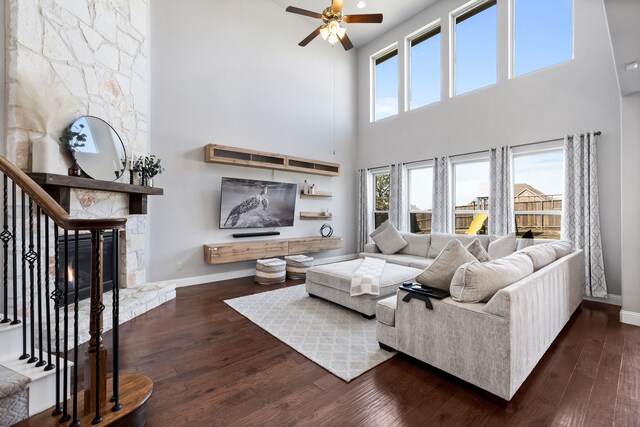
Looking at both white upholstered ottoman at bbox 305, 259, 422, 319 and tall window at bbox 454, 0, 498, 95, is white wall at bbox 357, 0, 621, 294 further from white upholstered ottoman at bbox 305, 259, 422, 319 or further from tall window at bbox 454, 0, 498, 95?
white upholstered ottoman at bbox 305, 259, 422, 319

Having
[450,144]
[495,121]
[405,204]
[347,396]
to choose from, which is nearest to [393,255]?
[405,204]

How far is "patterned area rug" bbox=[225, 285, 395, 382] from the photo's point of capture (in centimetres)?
231

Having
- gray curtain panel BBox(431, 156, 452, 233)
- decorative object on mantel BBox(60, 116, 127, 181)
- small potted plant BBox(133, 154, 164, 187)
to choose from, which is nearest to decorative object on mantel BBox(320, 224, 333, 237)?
gray curtain panel BBox(431, 156, 452, 233)

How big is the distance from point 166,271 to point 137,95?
2.54 metres

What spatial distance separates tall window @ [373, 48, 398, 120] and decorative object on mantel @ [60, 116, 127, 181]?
17.7 ft

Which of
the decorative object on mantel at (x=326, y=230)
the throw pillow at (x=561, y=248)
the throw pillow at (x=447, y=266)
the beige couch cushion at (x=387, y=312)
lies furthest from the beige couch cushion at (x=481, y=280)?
the decorative object on mantel at (x=326, y=230)

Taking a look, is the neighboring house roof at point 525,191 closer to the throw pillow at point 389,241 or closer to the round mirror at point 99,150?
the throw pillow at point 389,241

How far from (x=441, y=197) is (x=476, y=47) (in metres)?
2.84

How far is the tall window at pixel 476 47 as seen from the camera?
5.06m

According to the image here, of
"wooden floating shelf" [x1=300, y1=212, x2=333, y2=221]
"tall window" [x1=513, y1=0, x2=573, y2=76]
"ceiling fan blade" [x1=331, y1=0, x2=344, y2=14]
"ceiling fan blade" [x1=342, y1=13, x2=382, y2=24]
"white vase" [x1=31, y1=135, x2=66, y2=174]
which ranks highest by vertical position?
"tall window" [x1=513, y1=0, x2=573, y2=76]

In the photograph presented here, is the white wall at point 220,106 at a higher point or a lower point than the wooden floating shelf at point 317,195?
higher

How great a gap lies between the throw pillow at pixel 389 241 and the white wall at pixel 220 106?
148cm

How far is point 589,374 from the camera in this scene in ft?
7.04

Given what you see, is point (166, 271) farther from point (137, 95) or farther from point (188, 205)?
point (137, 95)
